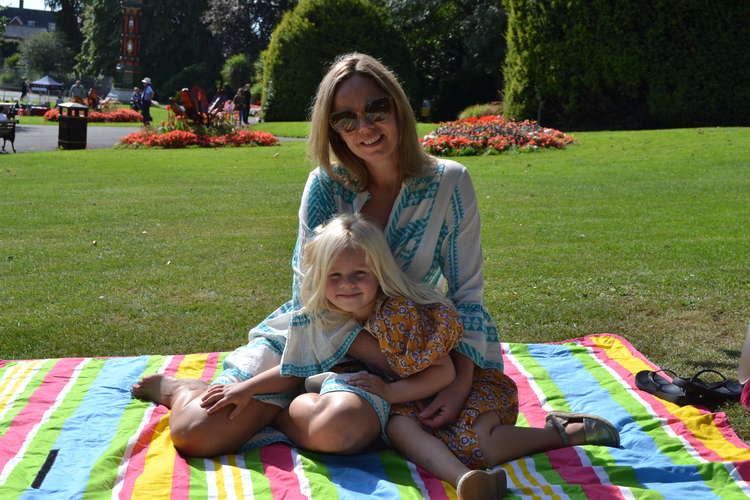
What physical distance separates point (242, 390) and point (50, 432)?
1005 mm

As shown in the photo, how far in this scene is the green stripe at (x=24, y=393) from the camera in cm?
388

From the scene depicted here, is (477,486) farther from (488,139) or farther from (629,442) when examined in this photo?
(488,139)

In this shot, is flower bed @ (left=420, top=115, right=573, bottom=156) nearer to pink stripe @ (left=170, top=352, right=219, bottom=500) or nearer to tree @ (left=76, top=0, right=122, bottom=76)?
pink stripe @ (left=170, top=352, right=219, bottom=500)

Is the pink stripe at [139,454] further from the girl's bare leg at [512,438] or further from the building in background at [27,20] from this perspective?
the building in background at [27,20]

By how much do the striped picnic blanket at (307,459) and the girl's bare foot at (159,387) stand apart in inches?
2.2

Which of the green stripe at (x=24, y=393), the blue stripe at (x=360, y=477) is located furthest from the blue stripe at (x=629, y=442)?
the green stripe at (x=24, y=393)

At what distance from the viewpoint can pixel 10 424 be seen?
3857 mm

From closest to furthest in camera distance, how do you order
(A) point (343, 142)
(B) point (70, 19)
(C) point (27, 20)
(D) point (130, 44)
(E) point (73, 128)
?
(A) point (343, 142), (E) point (73, 128), (D) point (130, 44), (B) point (70, 19), (C) point (27, 20)

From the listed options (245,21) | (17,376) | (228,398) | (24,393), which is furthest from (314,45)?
(228,398)

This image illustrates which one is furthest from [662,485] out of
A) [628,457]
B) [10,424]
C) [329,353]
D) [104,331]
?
[104,331]

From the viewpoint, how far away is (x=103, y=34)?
57.3 m

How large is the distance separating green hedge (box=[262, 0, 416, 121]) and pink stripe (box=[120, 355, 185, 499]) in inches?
984

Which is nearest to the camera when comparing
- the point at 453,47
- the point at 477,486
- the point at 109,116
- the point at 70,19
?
the point at 477,486

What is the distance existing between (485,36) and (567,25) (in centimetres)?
995
